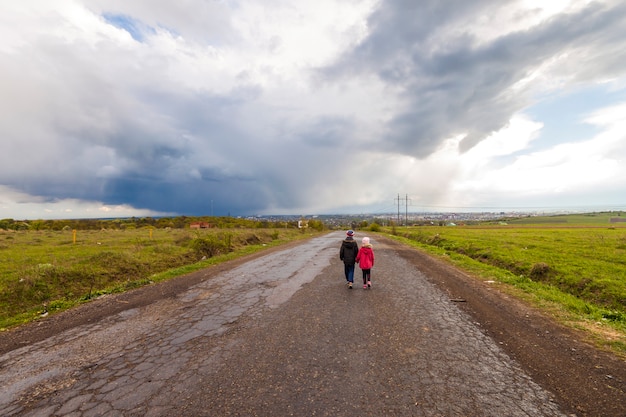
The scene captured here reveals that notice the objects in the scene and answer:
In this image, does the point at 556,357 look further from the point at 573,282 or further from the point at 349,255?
the point at 573,282

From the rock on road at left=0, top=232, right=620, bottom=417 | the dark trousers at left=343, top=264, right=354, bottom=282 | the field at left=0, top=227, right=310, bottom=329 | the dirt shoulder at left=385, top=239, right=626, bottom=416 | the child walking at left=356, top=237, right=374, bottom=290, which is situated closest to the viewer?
the rock on road at left=0, top=232, right=620, bottom=417

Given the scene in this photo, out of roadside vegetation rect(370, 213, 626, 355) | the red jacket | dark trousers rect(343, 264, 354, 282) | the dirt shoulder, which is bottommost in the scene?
roadside vegetation rect(370, 213, 626, 355)

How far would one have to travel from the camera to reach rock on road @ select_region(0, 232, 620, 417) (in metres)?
3.47

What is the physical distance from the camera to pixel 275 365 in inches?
172

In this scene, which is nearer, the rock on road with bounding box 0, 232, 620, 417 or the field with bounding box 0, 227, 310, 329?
the rock on road with bounding box 0, 232, 620, 417

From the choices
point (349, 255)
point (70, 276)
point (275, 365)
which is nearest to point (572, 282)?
point (349, 255)

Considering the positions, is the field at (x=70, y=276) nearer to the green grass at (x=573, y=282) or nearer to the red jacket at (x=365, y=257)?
the red jacket at (x=365, y=257)

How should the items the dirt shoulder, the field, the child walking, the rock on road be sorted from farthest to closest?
the child walking, the field, the dirt shoulder, the rock on road

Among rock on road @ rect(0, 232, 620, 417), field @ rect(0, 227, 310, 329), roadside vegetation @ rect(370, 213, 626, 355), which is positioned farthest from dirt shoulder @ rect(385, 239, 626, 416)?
field @ rect(0, 227, 310, 329)

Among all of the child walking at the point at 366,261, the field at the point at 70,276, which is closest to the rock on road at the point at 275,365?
the child walking at the point at 366,261

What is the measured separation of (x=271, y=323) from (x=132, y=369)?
8.46ft

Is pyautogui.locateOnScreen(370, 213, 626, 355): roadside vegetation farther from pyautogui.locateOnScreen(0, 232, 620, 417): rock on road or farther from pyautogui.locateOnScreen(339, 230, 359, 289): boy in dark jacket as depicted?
pyautogui.locateOnScreen(339, 230, 359, 289): boy in dark jacket

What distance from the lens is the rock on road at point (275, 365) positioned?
3.47 meters

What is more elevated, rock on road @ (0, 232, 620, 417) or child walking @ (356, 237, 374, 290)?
child walking @ (356, 237, 374, 290)
